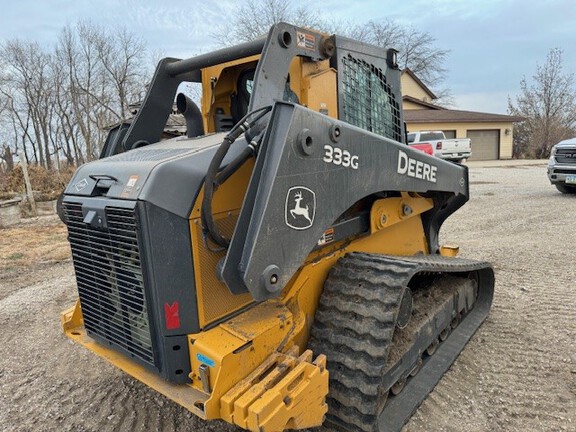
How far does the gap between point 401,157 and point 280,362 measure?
54.6 inches

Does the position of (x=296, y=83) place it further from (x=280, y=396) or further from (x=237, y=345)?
(x=280, y=396)

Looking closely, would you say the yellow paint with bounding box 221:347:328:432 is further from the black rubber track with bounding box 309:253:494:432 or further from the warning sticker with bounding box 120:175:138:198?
the warning sticker with bounding box 120:175:138:198

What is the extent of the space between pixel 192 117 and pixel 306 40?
3.35 ft

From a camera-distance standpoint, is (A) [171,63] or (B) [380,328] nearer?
(B) [380,328]

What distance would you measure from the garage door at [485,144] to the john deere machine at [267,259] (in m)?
30.9

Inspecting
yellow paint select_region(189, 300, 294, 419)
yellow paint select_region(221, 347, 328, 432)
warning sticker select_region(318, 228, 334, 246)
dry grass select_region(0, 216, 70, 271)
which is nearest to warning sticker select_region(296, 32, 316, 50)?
warning sticker select_region(318, 228, 334, 246)

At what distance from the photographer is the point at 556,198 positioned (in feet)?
36.1

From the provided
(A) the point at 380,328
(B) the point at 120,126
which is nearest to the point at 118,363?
(A) the point at 380,328

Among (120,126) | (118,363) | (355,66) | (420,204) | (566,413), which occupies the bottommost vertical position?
(566,413)

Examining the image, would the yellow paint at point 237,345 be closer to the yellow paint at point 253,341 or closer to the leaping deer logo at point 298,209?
the yellow paint at point 253,341

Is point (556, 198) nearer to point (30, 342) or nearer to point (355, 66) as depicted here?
point (355, 66)

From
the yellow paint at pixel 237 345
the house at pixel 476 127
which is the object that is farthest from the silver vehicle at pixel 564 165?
the house at pixel 476 127

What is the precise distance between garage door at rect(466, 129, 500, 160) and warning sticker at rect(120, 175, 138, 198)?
3212 cm

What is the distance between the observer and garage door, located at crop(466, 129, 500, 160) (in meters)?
31.4
